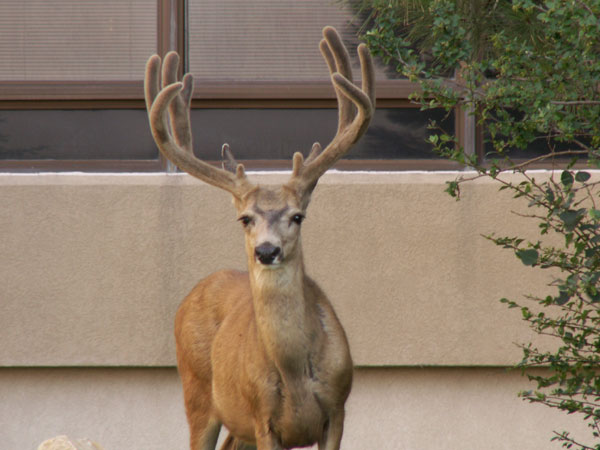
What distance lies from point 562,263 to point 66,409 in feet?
13.4

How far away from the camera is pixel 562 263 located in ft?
13.5

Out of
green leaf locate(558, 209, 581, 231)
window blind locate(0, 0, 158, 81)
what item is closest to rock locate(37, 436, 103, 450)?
window blind locate(0, 0, 158, 81)

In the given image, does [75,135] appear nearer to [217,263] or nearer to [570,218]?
[217,263]

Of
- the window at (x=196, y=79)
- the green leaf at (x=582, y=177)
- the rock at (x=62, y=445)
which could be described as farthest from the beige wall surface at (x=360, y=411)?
the green leaf at (x=582, y=177)

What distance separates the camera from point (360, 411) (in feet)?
22.2

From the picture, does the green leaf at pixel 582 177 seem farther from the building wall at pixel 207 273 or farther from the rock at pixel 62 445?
the rock at pixel 62 445

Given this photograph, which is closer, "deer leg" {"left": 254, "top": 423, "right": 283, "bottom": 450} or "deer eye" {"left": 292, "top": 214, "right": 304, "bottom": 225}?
"deer eye" {"left": 292, "top": 214, "right": 304, "bottom": 225}

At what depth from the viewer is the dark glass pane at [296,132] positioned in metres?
7.08

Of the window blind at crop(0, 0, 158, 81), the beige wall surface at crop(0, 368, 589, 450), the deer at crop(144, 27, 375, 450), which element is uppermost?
the window blind at crop(0, 0, 158, 81)

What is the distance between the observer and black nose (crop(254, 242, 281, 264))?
4.20 meters

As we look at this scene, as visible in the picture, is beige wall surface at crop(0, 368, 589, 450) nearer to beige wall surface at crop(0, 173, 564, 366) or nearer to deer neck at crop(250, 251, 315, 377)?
beige wall surface at crop(0, 173, 564, 366)

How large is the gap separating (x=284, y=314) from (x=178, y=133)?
4.39 feet

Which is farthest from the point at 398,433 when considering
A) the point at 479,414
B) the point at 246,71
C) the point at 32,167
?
the point at 32,167

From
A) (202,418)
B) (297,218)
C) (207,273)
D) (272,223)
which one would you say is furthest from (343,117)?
(207,273)
